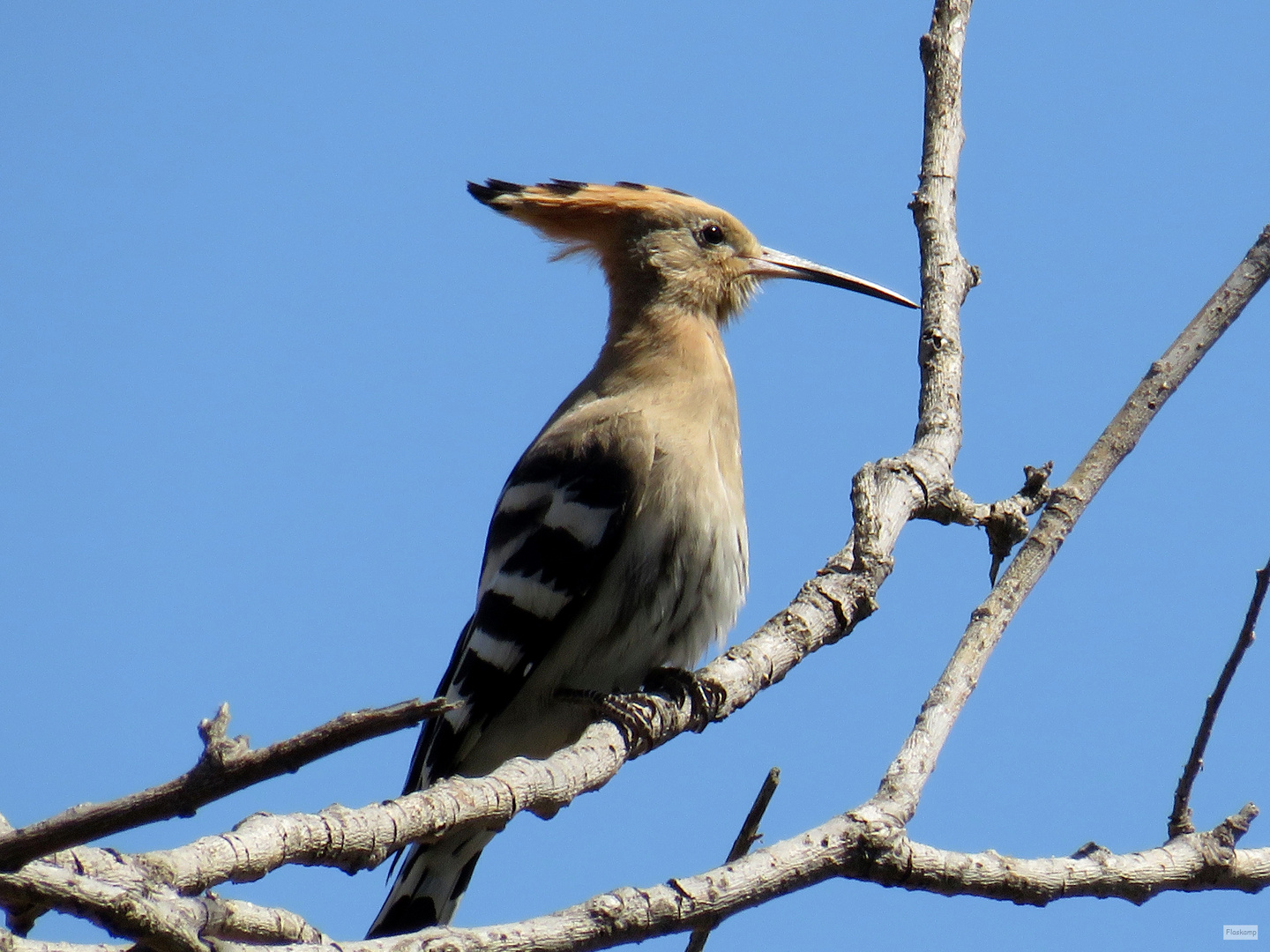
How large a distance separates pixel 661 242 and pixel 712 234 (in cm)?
15

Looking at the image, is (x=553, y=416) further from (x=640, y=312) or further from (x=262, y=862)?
(x=262, y=862)

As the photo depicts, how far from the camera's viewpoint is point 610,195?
350cm

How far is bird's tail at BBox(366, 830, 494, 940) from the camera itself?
2.63 m

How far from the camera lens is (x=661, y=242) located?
3461 mm

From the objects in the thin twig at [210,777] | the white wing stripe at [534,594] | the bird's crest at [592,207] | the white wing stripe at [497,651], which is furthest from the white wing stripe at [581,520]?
the thin twig at [210,777]

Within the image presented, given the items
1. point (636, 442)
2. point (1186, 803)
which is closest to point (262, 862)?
point (1186, 803)

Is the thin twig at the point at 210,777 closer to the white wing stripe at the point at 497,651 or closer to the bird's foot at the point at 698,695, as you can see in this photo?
the bird's foot at the point at 698,695

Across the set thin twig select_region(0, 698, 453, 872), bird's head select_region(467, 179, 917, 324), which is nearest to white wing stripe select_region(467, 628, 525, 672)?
bird's head select_region(467, 179, 917, 324)

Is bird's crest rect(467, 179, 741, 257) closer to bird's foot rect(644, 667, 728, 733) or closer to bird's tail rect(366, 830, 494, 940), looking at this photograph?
bird's foot rect(644, 667, 728, 733)

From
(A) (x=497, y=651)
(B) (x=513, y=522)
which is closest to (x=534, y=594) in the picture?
(A) (x=497, y=651)

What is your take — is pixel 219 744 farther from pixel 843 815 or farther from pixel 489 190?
pixel 489 190

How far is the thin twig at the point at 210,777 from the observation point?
0.92 m

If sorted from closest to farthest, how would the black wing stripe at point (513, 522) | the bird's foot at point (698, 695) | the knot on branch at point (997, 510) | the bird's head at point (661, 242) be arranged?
the bird's foot at point (698, 695) → the knot on branch at point (997, 510) → the black wing stripe at point (513, 522) → the bird's head at point (661, 242)

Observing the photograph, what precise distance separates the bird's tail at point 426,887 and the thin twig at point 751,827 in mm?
963
